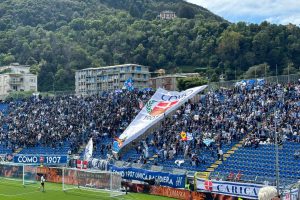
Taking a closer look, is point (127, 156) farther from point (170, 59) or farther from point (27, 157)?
point (170, 59)

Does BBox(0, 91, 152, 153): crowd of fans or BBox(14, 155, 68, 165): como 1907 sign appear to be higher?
BBox(0, 91, 152, 153): crowd of fans

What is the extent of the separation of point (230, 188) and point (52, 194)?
13.6 m

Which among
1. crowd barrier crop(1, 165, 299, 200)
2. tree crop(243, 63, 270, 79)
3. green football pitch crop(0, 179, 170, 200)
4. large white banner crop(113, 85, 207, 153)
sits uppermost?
tree crop(243, 63, 270, 79)

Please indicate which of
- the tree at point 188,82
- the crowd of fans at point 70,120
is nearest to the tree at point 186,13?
the tree at point 188,82

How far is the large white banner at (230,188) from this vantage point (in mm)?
30703

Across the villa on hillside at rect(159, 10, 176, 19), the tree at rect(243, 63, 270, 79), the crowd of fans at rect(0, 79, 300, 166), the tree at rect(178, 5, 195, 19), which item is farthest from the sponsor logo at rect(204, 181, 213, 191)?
the tree at rect(178, 5, 195, 19)

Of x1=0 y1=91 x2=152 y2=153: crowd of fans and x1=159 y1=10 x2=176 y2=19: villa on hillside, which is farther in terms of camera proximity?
x1=159 y1=10 x2=176 y2=19: villa on hillside

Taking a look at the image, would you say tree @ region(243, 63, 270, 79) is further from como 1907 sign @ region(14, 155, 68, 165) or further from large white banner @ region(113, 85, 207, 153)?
como 1907 sign @ region(14, 155, 68, 165)

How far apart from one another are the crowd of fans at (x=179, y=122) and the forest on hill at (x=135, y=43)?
4456cm

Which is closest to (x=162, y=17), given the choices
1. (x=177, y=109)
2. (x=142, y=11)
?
(x=142, y=11)

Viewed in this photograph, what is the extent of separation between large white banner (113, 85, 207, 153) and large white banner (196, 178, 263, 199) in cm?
1380

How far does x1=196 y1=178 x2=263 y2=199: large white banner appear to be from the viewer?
→ 30703 millimetres

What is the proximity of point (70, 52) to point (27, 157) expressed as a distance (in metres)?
90.6

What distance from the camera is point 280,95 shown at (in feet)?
145
